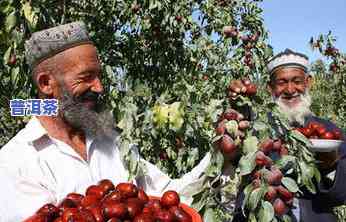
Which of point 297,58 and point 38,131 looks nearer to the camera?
point 38,131

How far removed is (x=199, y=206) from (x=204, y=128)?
0.83 m

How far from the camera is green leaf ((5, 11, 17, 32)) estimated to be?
8.44 ft

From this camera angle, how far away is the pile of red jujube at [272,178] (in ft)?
5.35

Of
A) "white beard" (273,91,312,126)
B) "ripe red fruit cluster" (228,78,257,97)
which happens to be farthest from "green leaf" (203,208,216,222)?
"white beard" (273,91,312,126)

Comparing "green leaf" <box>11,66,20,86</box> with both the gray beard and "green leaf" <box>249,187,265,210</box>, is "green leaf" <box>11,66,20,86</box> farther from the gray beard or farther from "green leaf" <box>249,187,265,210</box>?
"green leaf" <box>249,187,265,210</box>

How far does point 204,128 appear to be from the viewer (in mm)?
2523

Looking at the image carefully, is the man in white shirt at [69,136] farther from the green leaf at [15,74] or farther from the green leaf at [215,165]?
the green leaf at [15,74]

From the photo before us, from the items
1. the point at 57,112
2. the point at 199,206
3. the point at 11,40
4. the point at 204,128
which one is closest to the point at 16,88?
the point at 11,40

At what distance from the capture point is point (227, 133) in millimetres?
1641

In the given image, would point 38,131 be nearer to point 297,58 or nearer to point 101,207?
point 101,207

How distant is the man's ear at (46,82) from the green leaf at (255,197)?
916mm

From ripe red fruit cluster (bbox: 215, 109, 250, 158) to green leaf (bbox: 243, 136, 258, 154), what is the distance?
27 millimetres

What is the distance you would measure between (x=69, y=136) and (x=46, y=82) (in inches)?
9.4

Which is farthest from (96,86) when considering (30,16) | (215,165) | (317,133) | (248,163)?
(317,133)
